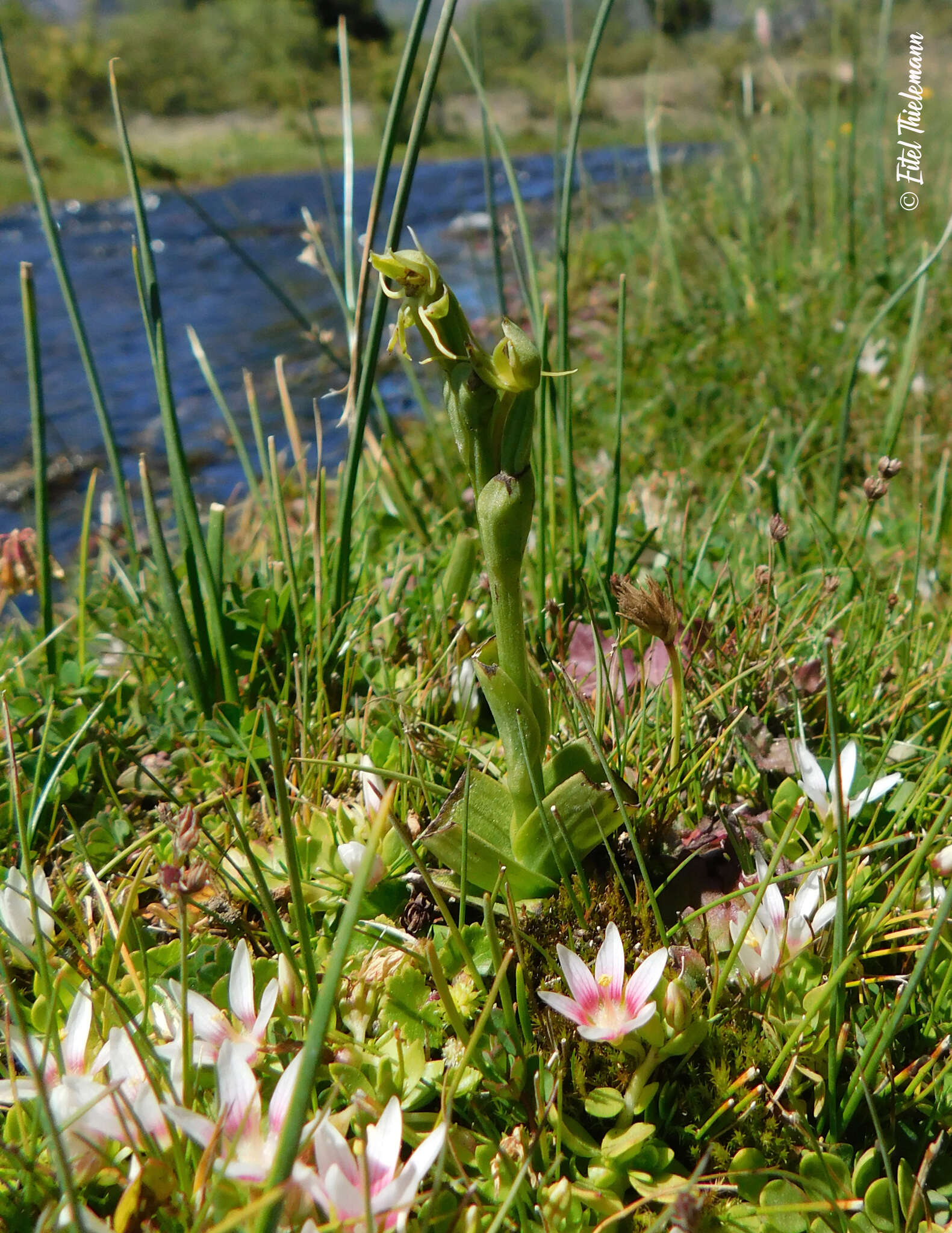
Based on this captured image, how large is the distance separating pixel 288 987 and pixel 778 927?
0.37m

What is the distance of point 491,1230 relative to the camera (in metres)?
0.50

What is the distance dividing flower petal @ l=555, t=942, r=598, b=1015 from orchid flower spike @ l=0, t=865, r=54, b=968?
0.39 m

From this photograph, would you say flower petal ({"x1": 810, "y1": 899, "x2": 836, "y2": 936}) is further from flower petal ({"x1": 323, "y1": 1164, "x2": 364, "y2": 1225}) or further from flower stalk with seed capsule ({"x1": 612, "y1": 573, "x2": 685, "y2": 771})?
flower petal ({"x1": 323, "y1": 1164, "x2": 364, "y2": 1225})

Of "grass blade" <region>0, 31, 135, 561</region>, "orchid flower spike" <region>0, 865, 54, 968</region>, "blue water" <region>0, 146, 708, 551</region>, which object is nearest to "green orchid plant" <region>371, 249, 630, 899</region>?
"orchid flower spike" <region>0, 865, 54, 968</region>

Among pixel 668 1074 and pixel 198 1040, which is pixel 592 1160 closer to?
pixel 668 1074

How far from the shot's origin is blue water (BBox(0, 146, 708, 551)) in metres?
3.49

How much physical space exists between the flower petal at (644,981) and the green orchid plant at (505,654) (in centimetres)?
10

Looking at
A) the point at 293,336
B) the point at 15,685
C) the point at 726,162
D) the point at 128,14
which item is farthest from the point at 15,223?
the point at 128,14

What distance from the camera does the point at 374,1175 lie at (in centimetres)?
51

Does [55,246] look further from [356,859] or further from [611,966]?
[611,966]

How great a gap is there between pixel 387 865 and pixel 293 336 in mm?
4730

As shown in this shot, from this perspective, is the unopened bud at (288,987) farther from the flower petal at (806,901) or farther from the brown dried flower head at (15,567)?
the brown dried flower head at (15,567)

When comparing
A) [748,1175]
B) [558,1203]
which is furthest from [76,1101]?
[748,1175]

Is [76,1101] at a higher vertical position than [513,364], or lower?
lower
